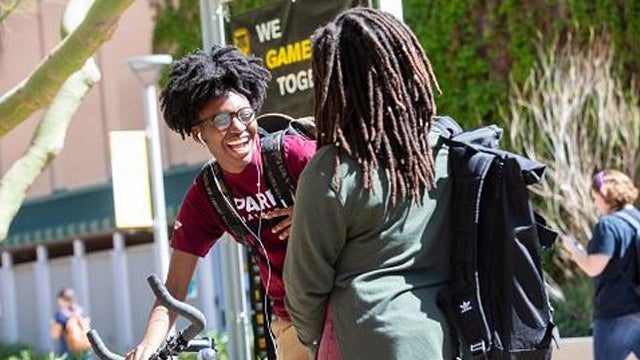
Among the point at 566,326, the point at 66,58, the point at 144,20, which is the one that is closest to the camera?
the point at 66,58

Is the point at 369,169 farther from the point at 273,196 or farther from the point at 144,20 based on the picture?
the point at 144,20

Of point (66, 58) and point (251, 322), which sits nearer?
point (66, 58)

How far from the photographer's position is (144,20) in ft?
79.6

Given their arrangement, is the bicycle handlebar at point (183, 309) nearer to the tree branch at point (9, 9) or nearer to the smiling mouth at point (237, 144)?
the smiling mouth at point (237, 144)

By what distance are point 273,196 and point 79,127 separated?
71.8 ft

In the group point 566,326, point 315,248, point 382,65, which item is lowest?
point 566,326

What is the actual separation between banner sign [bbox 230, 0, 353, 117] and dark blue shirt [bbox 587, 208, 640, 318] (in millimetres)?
2149

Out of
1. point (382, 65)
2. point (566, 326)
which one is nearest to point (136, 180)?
point (566, 326)

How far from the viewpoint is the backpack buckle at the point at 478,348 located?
3617 millimetres

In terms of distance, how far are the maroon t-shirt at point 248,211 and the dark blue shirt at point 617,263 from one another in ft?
14.3

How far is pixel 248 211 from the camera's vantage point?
4488 mm

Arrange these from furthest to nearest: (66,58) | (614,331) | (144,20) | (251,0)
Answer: (144,20) → (251,0) → (614,331) → (66,58)

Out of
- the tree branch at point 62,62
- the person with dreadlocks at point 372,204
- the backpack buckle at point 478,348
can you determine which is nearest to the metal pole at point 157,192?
the tree branch at point 62,62

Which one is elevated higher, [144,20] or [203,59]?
[144,20]
